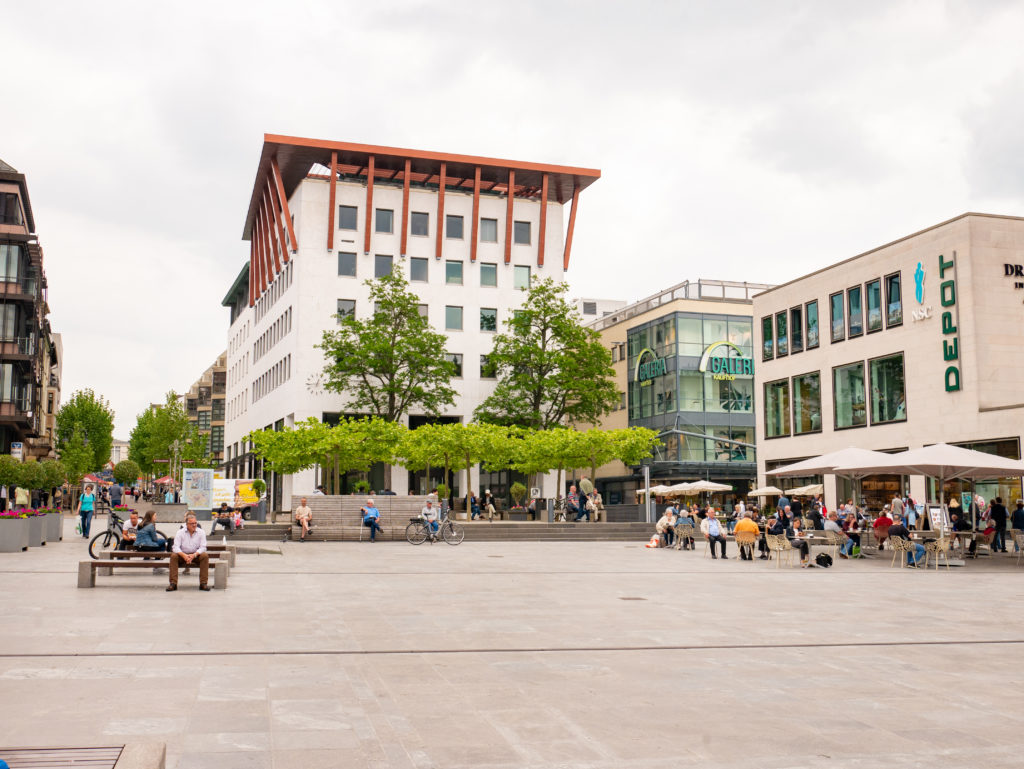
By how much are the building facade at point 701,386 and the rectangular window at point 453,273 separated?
545 inches

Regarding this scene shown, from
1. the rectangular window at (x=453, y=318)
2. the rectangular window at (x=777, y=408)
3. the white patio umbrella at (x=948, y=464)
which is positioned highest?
the rectangular window at (x=453, y=318)

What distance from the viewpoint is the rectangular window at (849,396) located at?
138 feet

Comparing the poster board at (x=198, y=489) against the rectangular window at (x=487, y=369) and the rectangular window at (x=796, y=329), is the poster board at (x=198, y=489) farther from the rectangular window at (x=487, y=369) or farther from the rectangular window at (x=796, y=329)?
the rectangular window at (x=796, y=329)

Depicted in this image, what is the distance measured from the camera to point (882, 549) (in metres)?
28.8

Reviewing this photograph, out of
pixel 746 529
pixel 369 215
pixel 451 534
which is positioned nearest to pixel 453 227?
pixel 369 215

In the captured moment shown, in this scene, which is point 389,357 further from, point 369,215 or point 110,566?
point 110,566

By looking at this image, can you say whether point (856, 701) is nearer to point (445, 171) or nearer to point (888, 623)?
point (888, 623)

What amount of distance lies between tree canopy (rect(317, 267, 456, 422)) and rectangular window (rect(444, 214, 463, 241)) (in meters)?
5.06

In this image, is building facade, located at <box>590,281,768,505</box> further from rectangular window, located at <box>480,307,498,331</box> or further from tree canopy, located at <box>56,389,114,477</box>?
tree canopy, located at <box>56,389,114,477</box>

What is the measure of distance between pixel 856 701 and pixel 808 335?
39892mm

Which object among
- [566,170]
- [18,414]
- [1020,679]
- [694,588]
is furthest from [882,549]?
[18,414]

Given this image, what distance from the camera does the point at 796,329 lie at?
46594mm

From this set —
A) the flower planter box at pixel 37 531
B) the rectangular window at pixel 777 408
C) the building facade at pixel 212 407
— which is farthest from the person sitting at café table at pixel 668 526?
the building facade at pixel 212 407

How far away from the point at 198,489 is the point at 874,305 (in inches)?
1129
